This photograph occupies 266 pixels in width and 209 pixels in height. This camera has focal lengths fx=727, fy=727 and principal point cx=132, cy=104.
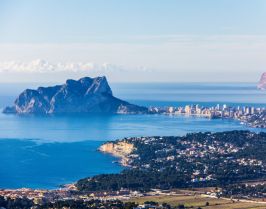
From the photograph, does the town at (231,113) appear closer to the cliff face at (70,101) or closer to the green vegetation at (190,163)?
the cliff face at (70,101)

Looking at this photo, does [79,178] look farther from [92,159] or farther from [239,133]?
[239,133]

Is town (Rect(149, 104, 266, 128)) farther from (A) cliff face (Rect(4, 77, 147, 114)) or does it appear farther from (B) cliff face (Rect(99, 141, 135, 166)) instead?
(B) cliff face (Rect(99, 141, 135, 166))

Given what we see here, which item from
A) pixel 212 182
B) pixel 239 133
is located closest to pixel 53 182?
pixel 212 182

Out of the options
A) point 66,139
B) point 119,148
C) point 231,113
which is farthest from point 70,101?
point 119,148

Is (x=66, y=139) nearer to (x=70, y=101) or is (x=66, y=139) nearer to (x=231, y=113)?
(x=231, y=113)

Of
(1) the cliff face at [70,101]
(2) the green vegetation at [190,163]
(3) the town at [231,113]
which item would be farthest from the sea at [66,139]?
(1) the cliff face at [70,101]

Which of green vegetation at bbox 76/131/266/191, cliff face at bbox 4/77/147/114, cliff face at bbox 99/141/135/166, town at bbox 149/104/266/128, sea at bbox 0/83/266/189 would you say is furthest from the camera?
cliff face at bbox 4/77/147/114

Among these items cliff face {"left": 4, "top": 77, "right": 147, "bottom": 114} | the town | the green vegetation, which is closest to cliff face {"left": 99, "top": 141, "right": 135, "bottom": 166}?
the green vegetation
